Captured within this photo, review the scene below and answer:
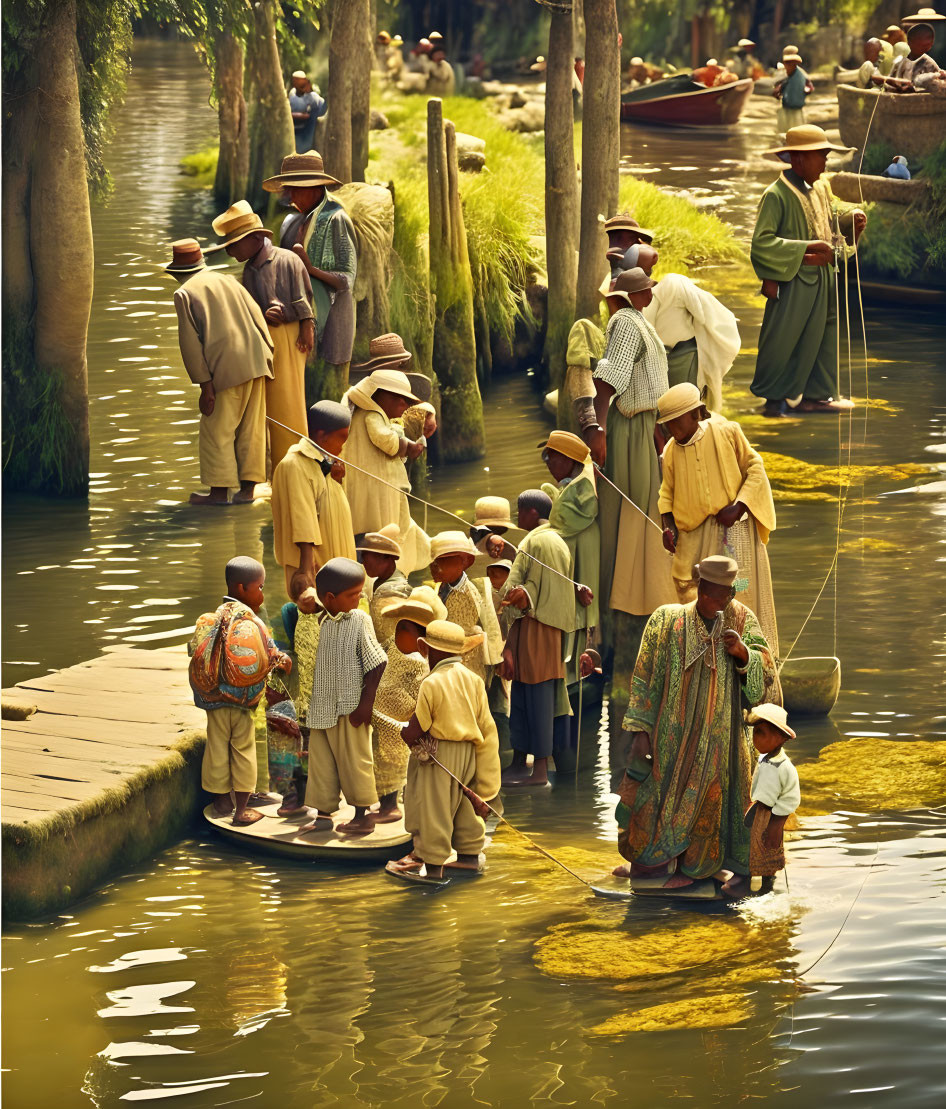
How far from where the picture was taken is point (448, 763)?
8.31 m

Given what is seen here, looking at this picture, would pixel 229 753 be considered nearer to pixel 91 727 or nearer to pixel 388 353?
pixel 91 727

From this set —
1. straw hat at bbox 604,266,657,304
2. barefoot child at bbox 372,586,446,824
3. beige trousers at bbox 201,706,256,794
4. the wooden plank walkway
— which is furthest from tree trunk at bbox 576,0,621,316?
beige trousers at bbox 201,706,256,794

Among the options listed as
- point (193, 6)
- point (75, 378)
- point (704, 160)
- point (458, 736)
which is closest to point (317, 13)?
point (704, 160)

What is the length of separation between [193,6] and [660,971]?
9.11 meters

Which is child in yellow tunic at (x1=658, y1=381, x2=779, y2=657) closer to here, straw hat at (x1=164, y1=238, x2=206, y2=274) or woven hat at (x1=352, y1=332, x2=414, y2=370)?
woven hat at (x1=352, y1=332, x2=414, y2=370)

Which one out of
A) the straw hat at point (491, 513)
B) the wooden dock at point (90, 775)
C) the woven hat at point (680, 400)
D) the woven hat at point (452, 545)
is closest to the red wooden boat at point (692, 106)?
the straw hat at point (491, 513)

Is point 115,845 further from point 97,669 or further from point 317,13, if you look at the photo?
point 317,13

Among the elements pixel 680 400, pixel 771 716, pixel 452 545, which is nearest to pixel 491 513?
pixel 452 545

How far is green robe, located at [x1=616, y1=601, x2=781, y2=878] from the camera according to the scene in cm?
798

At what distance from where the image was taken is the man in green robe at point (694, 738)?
797 centimetres

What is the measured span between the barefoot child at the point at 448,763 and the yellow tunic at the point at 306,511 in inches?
→ 62.2

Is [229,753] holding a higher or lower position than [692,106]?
lower

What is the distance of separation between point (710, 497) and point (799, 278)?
5.28m

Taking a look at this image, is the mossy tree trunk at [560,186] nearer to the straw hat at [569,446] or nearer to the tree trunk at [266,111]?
the straw hat at [569,446]
